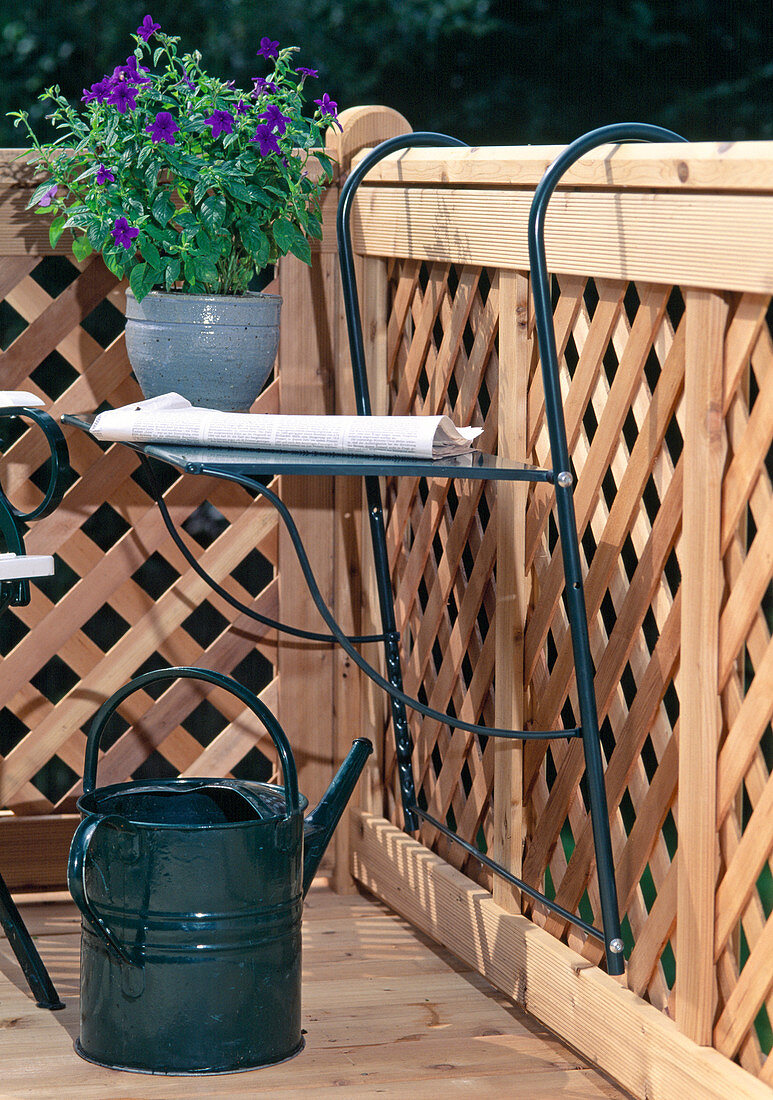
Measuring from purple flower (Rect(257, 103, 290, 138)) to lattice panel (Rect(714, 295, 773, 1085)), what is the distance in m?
0.88

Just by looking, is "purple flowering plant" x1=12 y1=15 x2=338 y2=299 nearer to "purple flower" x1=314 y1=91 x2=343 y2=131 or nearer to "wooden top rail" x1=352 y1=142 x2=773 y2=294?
"purple flower" x1=314 y1=91 x2=343 y2=131

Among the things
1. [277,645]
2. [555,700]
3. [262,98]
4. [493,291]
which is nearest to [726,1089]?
[555,700]

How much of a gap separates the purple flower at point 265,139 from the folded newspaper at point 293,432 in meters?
0.46

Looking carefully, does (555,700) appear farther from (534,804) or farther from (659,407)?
(659,407)

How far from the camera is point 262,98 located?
2.29 metres

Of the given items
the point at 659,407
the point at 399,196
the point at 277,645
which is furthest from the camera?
the point at 277,645

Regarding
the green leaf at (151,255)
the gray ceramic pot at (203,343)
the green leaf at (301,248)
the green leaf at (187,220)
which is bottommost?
the gray ceramic pot at (203,343)

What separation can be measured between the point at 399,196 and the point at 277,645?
0.89 metres

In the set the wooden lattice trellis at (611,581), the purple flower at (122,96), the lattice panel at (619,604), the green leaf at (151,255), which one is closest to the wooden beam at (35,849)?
the wooden lattice trellis at (611,581)

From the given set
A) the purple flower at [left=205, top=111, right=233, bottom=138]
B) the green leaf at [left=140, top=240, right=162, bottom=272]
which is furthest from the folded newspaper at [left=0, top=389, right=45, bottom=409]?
the purple flower at [left=205, top=111, right=233, bottom=138]

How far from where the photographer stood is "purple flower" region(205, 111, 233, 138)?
2197mm

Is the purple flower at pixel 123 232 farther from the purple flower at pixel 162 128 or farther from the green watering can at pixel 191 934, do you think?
the green watering can at pixel 191 934

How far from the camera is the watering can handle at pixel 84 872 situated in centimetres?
196

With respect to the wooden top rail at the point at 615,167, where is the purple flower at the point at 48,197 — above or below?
above
